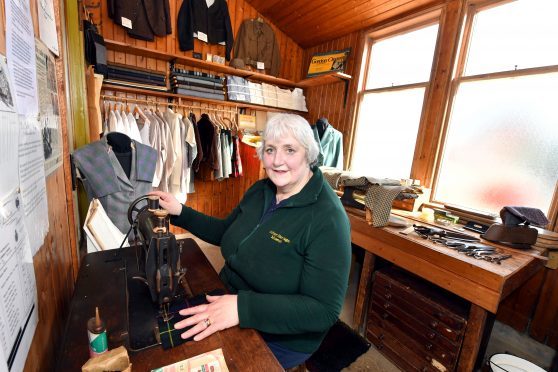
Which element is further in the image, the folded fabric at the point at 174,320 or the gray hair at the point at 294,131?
the gray hair at the point at 294,131

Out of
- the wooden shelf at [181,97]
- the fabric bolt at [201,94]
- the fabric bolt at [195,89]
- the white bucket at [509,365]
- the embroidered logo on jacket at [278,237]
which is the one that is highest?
the fabric bolt at [195,89]

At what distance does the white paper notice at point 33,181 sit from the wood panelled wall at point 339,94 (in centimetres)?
326

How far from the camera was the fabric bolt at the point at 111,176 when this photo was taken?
1.45m

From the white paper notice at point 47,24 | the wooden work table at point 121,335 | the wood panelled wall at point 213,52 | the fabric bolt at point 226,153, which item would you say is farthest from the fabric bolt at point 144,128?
the wooden work table at point 121,335

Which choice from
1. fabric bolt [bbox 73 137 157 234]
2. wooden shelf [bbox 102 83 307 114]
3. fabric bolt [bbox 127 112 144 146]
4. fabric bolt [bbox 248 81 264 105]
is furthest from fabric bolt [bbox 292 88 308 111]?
fabric bolt [bbox 73 137 157 234]

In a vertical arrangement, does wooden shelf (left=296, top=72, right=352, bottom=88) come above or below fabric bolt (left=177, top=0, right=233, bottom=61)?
below

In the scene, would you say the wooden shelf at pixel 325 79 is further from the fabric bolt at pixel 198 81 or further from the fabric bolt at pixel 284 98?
the fabric bolt at pixel 198 81

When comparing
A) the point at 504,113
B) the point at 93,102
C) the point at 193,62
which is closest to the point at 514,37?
the point at 504,113

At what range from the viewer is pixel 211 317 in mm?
768

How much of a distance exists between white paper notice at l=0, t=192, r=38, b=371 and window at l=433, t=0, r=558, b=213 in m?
2.90

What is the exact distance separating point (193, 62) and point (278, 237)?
2.91m

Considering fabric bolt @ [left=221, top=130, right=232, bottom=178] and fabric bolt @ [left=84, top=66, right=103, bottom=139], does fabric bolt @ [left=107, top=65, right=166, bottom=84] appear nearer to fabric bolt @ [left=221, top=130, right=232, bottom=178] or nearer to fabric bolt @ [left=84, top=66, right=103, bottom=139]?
fabric bolt @ [left=84, top=66, right=103, bottom=139]

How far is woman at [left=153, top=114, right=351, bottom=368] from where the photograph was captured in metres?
0.82

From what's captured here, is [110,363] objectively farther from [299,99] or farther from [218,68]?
[299,99]
